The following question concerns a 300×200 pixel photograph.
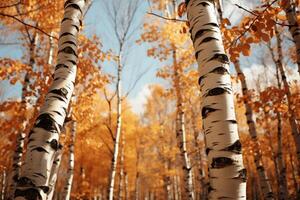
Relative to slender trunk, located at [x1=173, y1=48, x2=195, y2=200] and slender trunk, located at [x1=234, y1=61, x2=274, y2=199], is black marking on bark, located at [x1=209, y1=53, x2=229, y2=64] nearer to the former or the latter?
slender trunk, located at [x1=234, y1=61, x2=274, y2=199]

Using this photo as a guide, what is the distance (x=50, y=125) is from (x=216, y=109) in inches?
63.6

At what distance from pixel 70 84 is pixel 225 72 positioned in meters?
1.81

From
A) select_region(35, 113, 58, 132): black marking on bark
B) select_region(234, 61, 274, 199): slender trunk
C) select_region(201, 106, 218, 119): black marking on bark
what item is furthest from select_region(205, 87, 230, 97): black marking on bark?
Answer: select_region(234, 61, 274, 199): slender trunk

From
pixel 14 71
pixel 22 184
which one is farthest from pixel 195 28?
pixel 14 71

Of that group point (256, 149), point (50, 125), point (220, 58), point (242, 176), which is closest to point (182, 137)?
point (256, 149)

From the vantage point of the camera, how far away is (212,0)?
248 centimetres

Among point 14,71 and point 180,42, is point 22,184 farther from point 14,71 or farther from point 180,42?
point 180,42

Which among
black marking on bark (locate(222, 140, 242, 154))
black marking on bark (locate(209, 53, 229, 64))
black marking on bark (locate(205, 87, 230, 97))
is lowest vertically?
black marking on bark (locate(222, 140, 242, 154))

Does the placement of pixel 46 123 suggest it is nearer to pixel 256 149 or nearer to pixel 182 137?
pixel 256 149

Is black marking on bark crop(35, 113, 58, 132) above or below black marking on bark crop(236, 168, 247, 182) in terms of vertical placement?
above

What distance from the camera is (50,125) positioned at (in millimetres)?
2457

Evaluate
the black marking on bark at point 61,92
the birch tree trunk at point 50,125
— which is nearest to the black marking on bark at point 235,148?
the birch tree trunk at point 50,125

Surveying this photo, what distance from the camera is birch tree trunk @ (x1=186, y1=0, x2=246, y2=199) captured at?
5.57ft

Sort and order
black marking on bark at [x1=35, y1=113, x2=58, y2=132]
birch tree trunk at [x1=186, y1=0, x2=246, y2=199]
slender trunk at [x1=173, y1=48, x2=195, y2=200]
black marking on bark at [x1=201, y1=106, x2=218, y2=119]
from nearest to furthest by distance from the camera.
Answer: birch tree trunk at [x1=186, y1=0, x2=246, y2=199] → black marking on bark at [x1=201, y1=106, x2=218, y2=119] → black marking on bark at [x1=35, y1=113, x2=58, y2=132] → slender trunk at [x1=173, y1=48, x2=195, y2=200]
